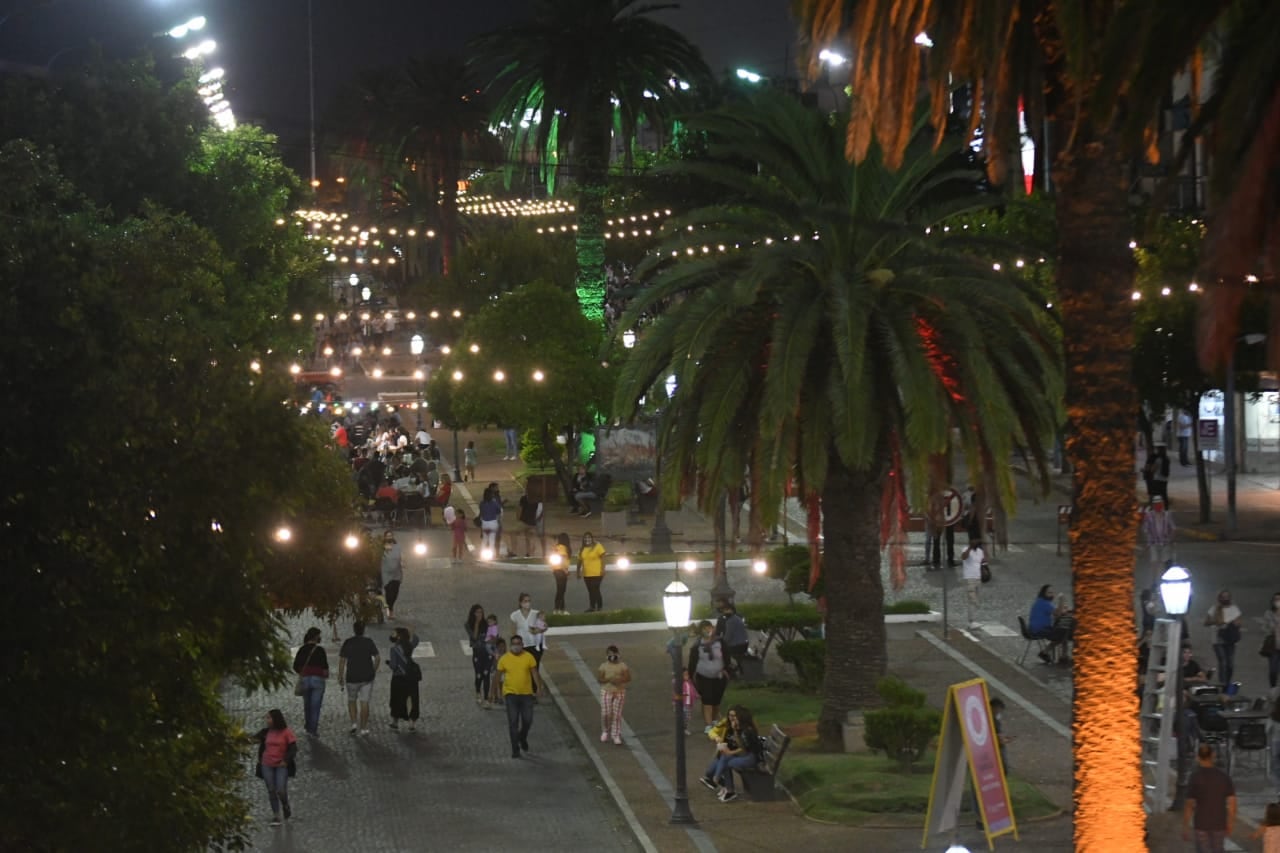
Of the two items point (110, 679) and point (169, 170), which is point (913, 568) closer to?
point (169, 170)

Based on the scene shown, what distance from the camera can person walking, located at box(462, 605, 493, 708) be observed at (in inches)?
964

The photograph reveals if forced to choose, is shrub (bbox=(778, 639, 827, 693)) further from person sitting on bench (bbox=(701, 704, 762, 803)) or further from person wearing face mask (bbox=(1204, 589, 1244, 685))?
person wearing face mask (bbox=(1204, 589, 1244, 685))

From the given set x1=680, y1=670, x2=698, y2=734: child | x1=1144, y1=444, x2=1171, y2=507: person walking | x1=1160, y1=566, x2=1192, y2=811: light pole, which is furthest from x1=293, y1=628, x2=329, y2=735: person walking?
x1=1144, y1=444, x2=1171, y2=507: person walking

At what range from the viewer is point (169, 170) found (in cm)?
3666

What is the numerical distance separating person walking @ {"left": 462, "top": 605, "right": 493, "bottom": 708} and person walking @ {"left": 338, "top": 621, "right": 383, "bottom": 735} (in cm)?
181

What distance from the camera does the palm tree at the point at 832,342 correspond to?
1917 cm

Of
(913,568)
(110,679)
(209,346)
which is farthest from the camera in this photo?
(913,568)

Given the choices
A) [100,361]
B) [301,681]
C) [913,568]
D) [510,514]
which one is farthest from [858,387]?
[510,514]

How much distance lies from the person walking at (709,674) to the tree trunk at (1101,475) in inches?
440

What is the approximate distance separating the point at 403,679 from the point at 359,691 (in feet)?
1.91

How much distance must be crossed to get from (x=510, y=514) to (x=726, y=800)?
25.1 metres

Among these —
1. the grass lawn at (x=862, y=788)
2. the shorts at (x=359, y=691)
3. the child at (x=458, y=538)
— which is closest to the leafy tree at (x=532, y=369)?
the child at (x=458, y=538)

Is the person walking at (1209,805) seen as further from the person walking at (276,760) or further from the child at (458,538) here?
the child at (458,538)

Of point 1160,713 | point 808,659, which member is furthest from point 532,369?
point 1160,713
